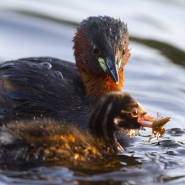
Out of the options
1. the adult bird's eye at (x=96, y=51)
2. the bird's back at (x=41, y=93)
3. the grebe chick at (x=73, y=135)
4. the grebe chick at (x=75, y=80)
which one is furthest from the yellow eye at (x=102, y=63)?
the grebe chick at (x=73, y=135)

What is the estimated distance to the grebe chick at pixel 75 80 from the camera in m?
11.5

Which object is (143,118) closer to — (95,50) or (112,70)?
(112,70)

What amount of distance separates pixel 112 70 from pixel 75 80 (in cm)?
97

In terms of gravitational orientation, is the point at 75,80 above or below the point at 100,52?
below


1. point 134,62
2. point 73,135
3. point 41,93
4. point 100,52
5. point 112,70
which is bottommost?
point 73,135

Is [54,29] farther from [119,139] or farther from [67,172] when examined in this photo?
[67,172]

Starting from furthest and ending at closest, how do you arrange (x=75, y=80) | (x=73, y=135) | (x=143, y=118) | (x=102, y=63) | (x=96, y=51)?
(x=75, y=80) → (x=96, y=51) → (x=102, y=63) → (x=143, y=118) → (x=73, y=135)

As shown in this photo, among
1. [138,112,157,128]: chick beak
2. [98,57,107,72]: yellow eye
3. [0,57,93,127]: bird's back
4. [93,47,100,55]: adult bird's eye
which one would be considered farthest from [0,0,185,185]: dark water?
[93,47,100,55]: adult bird's eye

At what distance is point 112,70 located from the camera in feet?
37.1

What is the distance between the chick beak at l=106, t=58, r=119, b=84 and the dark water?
877 millimetres

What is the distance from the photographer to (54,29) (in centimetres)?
1622

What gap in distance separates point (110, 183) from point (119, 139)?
1817mm

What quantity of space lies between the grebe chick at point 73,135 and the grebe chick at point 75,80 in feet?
2.74

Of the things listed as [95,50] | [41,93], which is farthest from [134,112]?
[41,93]
